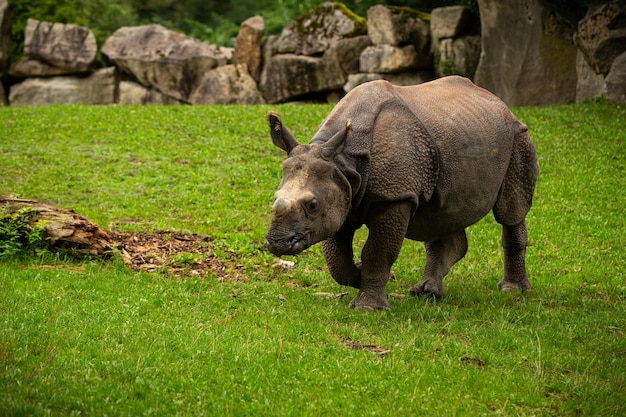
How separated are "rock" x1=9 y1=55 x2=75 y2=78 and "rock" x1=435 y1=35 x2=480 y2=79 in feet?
35.9

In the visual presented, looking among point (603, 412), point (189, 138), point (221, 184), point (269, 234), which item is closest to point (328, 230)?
point (269, 234)

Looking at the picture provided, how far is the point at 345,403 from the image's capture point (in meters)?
6.48

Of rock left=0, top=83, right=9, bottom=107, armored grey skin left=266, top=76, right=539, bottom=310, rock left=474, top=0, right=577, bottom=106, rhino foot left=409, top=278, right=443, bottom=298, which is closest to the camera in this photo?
armored grey skin left=266, top=76, right=539, bottom=310

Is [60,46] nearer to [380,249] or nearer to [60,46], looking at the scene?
[60,46]

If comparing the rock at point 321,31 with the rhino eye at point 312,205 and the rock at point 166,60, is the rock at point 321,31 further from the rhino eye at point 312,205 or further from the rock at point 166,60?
the rhino eye at point 312,205

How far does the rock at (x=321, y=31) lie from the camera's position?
83.0 ft

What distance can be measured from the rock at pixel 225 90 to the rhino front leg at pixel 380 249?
17424mm

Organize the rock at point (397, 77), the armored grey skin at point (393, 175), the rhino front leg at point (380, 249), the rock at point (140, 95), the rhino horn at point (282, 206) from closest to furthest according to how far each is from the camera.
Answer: the rhino horn at point (282, 206) < the armored grey skin at point (393, 175) < the rhino front leg at point (380, 249) < the rock at point (397, 77) < the rock at point (140, 95)

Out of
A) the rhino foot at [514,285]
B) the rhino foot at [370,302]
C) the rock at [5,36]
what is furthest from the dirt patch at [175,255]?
the rock at [5,36]

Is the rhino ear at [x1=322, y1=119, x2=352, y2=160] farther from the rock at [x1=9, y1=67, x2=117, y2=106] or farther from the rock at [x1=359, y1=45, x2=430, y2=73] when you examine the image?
the rock at [x1=9, y1=67, x2=117, y2=106]

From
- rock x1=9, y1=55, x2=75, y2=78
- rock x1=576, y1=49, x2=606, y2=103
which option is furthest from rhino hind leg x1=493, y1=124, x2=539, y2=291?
rock x1=9, y1=55, x2=75, y2=78

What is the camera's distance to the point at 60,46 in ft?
84.2

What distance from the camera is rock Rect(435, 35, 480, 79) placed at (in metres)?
24.0

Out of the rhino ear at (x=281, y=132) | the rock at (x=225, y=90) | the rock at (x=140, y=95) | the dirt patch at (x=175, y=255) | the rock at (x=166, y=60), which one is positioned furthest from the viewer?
the rock at (x=140, y=95)
